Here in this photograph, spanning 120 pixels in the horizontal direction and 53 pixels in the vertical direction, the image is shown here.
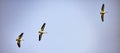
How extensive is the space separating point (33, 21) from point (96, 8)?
578 mm

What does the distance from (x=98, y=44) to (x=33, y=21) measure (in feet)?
2.04

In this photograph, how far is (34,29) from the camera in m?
2.08

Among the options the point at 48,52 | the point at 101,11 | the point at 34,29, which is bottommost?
the point at 48,52

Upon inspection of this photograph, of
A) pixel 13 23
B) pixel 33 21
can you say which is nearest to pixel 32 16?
pixel 33 21

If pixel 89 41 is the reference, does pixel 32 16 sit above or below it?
above

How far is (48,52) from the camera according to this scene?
2.10 m

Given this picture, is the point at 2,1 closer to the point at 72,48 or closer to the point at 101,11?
the point at 72,48

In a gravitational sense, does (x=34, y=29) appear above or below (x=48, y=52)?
above

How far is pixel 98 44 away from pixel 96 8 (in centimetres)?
32

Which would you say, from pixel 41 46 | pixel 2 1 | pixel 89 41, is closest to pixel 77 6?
pixel 89 41

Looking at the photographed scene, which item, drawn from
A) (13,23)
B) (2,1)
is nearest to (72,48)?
(13,23)

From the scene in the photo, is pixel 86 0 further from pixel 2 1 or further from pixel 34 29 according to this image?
pixel 2 1

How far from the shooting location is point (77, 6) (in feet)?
6.89

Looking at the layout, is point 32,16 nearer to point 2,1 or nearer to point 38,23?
point 38,23
